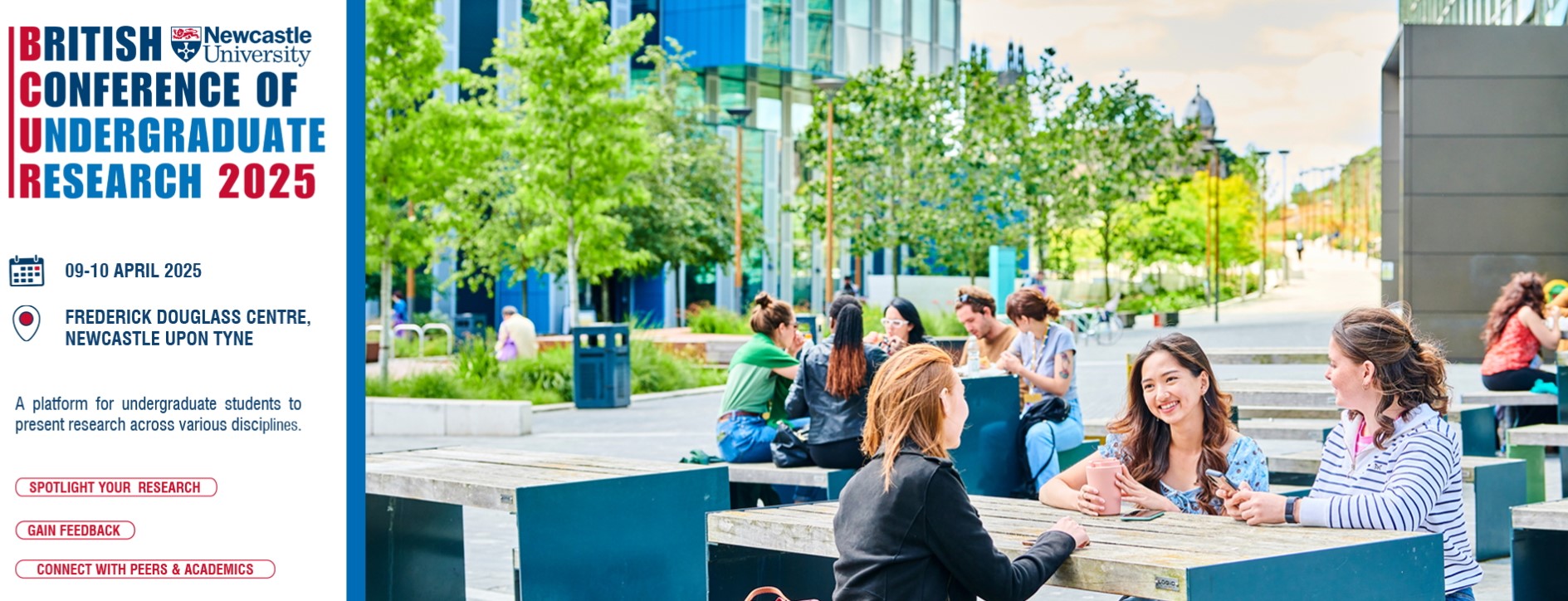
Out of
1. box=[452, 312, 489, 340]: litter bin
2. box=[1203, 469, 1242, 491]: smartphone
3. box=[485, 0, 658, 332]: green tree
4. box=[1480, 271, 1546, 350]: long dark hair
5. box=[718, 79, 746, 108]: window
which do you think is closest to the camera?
box=[1203, 469, 1242, 491]: smartphone

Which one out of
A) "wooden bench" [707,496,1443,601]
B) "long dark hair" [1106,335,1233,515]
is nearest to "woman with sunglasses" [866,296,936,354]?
"long dark hair" [1106,335,1233,515]

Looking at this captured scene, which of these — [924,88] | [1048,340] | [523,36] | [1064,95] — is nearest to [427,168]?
[523,36]

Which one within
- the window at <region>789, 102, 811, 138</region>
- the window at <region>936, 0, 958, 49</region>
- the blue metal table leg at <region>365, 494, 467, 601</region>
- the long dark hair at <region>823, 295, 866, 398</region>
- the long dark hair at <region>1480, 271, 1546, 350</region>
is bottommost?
the blue metal table leg at <region>365, 494, 467, 601</region>

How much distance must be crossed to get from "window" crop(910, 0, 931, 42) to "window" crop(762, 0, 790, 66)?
8.39 m

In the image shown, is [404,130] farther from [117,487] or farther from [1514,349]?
[117,487]

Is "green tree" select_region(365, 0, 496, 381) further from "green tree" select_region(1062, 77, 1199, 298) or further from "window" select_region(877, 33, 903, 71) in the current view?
"window" select_region(877, 33, 903, 71)

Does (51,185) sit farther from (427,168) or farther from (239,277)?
(427,168)

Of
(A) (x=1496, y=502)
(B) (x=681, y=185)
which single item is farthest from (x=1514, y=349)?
(B) (x=681, y=185)

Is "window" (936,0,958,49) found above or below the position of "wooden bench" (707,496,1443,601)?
above

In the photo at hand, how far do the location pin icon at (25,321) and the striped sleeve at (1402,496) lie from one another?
10.4ft

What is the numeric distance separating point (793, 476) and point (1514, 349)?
24.4ft

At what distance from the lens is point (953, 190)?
4225cm

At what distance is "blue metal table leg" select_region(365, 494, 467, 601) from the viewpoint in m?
7.30

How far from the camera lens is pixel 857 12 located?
53156mm
